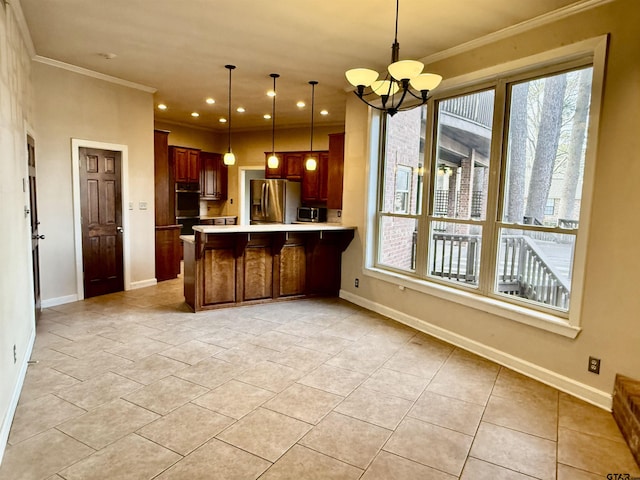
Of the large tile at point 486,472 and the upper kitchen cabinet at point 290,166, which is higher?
the upper kitchen cabinet at point 290,166

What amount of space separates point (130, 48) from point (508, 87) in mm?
3839

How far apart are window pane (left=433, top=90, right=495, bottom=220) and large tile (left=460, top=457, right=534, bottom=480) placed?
229 centimetres

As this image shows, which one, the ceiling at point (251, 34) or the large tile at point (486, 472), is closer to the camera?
the large tile at point (486, 472)

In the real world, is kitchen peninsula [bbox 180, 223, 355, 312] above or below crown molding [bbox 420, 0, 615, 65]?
below

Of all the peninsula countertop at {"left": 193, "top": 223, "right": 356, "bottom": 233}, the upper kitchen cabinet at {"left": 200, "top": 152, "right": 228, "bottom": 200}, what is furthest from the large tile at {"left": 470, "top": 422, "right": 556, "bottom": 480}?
the upper kitchen cabinet at {"left": 200, "top": 152, "right": 228, "bottom": 200}

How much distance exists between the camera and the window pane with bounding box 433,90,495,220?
12.5 feet

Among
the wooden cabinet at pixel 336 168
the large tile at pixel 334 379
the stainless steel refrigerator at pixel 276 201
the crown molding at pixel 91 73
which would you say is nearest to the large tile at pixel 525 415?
the large tile at pixel 334 379

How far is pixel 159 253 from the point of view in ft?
21.1

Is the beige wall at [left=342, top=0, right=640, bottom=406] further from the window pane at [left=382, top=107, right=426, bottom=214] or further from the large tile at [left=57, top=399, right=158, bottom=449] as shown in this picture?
the large tile at [left=57, top=399, right=158, bottom=449]

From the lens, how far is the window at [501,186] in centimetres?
319

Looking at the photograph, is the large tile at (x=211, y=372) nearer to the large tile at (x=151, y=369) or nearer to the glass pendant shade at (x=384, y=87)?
the large tile at (x=151, y=369)

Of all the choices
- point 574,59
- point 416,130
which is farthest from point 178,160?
point 574,59

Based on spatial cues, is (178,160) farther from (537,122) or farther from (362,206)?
(537,122)

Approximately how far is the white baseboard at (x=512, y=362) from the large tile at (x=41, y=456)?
3.20 m
